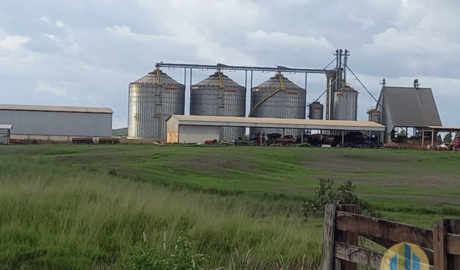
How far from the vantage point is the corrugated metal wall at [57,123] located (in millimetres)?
67062

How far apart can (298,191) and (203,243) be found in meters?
13.4

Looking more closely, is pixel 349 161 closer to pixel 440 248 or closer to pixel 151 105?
pixel 151 105

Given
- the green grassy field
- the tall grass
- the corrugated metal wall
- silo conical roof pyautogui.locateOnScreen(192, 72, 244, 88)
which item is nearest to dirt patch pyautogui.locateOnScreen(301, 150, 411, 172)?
the green grassy field

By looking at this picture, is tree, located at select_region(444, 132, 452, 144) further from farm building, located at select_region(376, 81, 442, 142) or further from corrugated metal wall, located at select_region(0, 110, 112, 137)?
corrugated metal wall, located at select_region(0, 110, 112, 137)

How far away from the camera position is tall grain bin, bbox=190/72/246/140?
244 ft

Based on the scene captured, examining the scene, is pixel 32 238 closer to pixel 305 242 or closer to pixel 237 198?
pixel 305 242

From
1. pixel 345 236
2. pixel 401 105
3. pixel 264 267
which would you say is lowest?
pixel 264 267

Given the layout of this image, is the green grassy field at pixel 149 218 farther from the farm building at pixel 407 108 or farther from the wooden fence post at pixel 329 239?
the farm building at pixel 407 108

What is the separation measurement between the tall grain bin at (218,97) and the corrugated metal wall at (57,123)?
1155 cm

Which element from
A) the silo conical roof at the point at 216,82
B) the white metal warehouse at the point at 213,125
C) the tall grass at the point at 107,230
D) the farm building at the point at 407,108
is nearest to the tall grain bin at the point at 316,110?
the farm building at the point at 407,108

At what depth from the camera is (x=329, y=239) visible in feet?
24.4

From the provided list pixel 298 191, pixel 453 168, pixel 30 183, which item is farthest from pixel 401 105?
pixel 30 183

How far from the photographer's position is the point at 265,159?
41406mm

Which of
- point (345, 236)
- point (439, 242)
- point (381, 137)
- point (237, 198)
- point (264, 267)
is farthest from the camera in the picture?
point (381, 137)
